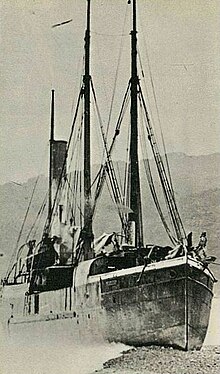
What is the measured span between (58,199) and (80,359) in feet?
0.96

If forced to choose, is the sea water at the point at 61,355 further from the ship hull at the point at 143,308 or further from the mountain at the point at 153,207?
the mountain at the point at 153,207

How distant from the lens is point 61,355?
1401 mm

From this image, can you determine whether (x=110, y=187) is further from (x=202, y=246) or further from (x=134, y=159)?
(x=202, y=246)

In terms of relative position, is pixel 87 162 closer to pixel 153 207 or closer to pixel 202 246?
pixel 153 207

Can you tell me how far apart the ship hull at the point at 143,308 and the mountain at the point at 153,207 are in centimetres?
8

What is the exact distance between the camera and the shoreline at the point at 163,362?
1.37m

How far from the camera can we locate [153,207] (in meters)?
1.45

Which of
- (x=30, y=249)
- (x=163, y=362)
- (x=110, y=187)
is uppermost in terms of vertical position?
(x=110, y=187)

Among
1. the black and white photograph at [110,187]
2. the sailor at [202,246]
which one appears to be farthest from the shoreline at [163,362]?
the sailor at [202,246]

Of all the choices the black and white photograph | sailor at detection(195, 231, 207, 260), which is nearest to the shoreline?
the black and white photograph

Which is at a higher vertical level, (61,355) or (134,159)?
(134,159)

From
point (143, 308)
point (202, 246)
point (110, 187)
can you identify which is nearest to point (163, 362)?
point (143, 308)

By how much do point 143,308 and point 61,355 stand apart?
170 mm

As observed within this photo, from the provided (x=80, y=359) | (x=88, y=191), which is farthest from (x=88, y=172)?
(x=80, y=359)
